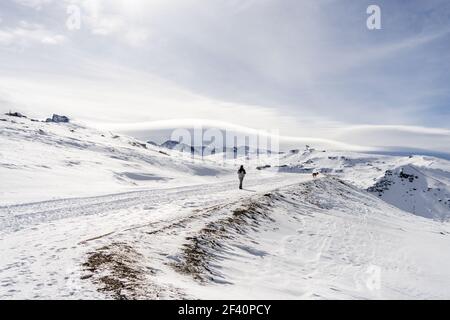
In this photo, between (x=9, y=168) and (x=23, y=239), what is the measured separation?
28212mm

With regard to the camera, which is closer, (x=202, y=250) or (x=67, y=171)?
(x=202, y=250)

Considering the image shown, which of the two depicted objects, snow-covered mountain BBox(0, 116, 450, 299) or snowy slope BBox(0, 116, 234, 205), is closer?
snow-covered mountain BBox(0, 116, 450, 299)

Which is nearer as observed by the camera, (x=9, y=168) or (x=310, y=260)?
(x=310, y=260)

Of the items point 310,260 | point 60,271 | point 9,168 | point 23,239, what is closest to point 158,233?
point 23,239

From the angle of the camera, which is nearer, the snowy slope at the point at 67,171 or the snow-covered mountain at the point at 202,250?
the snow-covered mountain at the point at 202,250

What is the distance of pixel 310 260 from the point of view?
1733cm

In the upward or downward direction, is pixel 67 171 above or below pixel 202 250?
above

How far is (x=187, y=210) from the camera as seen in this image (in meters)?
21.3

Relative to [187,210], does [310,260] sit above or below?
below

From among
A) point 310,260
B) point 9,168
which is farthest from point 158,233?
point 9,168
